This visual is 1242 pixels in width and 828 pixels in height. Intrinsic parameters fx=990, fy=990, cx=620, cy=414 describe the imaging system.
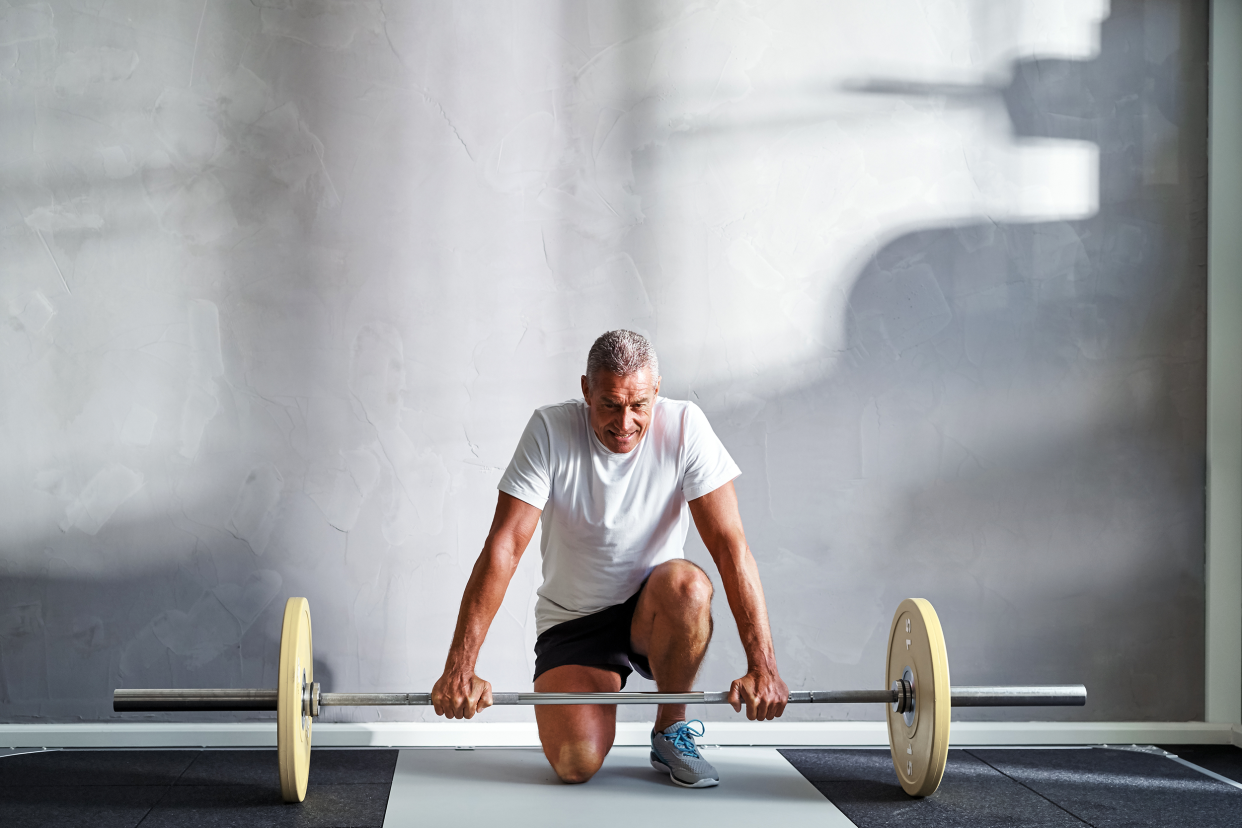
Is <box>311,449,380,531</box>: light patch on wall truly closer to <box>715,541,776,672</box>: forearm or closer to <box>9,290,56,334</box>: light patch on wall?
<box>9,290,56,334</box>: light patch on wall

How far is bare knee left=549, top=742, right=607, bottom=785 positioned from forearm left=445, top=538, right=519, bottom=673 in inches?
14.7

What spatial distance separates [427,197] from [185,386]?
852mm

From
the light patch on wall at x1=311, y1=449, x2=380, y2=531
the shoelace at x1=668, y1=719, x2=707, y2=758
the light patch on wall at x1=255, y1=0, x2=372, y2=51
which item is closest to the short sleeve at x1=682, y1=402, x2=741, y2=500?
the shoelace at x1=668, y1=719, x2=707, y2=758

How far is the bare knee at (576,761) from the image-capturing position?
2.33 metres

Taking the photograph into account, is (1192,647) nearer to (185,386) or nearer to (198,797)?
(198,797)

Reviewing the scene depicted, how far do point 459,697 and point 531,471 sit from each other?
528 millimetres

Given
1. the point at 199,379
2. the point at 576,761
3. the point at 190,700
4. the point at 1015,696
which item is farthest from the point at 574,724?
the point at 199,379

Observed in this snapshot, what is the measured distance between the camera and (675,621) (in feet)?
7.39

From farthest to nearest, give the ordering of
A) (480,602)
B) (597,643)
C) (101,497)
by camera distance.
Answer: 1. (101,497)
2. (597,643)
3. (480,602)

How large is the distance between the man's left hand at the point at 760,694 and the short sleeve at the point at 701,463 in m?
0.44

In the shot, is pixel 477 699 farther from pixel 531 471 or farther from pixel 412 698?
pixel 531 471

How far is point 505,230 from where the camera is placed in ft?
9.25

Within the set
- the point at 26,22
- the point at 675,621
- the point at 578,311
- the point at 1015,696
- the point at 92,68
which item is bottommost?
the point at 1015,696

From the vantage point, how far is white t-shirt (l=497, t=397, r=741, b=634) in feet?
7.63
